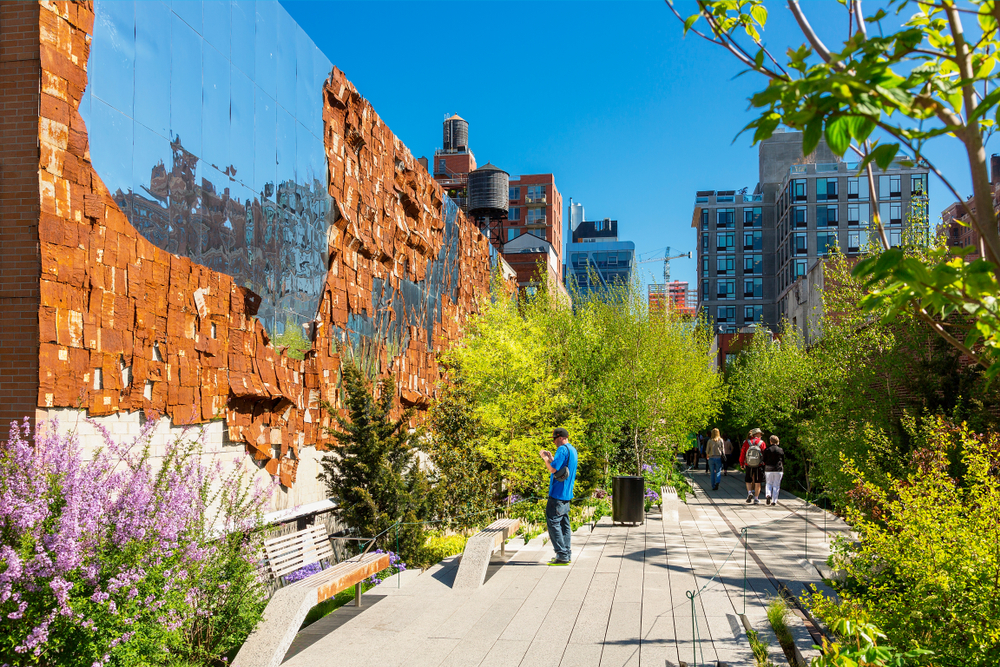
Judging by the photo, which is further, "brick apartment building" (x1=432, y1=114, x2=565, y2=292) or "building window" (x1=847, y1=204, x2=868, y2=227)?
"building window" (x1=847, y1=204, x2=868, y2=227)

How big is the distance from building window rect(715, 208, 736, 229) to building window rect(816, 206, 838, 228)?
1672cm

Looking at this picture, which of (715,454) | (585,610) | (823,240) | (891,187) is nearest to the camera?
(585,610)

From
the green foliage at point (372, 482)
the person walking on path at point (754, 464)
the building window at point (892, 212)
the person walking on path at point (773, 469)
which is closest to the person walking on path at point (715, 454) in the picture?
the person walking on path at point (754, 464)

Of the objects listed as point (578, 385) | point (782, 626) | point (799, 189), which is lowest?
point (782, 626)

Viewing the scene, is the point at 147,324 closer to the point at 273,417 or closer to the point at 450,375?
the point at 273,417

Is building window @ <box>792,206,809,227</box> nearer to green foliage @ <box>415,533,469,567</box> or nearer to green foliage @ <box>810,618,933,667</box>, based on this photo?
green foliage @ <box>415,533,469,567</box>

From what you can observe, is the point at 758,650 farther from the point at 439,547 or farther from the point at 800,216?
the point at 800,216

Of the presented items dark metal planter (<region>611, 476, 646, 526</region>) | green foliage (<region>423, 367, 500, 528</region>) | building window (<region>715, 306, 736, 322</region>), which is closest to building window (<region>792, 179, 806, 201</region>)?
building window (<region>715, 306, 736, 322</region>)

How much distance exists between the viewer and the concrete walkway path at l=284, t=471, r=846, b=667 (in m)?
6.79

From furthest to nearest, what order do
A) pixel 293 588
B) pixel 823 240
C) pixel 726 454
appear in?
1. pixel 823 240
2. pixel 726 454
3. pixel 293 588

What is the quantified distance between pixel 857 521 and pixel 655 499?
11.3m

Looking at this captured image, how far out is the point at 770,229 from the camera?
3708 inches

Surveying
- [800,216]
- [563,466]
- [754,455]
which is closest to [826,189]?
[800,216]

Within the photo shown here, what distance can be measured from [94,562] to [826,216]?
277ft
